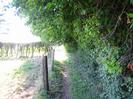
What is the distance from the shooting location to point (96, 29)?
672 centimetres

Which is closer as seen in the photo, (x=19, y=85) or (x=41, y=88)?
(x=41, y=88)

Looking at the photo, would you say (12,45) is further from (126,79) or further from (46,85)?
(126,79)

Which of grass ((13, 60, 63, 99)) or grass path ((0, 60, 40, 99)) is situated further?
grass path ((0, 60, 40, 99))

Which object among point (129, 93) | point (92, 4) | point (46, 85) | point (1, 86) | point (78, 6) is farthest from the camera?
point (1, 86)

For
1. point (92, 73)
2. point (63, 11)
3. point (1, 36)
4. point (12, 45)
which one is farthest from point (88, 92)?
point (1, 36)

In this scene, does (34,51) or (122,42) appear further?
(34,51)

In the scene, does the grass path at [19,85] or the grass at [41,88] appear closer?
the grass at [41,88]

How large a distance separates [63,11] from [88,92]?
108 inches

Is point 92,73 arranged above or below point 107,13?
below

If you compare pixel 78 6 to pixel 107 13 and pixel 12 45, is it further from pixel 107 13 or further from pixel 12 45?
pixel 12 45

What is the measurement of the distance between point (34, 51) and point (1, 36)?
4.65 m

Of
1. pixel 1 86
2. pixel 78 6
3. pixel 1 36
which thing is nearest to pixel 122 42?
pixel 78 6

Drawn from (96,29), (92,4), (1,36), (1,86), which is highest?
(1,36)

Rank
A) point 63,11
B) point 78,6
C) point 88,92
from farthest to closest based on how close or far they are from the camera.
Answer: point 88,92
point 63,11
point 78,6
